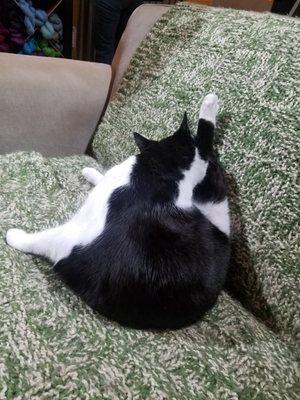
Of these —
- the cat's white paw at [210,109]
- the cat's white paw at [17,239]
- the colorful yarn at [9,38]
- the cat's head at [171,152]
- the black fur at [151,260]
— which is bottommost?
the colorful yarn at [9,38]

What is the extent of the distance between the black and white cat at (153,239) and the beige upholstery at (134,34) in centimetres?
54

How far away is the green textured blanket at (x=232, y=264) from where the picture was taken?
1.75 feet

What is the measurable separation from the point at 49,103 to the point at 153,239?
2.31 ft

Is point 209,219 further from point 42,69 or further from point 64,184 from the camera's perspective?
point 42,69

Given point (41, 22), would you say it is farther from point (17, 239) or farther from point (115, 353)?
point (115, 353)

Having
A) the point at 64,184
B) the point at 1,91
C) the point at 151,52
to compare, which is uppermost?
the point at 151,52

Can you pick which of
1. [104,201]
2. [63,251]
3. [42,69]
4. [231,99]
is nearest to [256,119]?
[231,99]

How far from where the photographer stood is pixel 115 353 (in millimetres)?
563

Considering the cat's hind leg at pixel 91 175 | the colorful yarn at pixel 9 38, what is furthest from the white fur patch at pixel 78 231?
the colorful yarn at pixel 9 38

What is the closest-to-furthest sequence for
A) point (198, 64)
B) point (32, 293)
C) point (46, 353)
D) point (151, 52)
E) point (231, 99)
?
point (46, 353) < point (32, 293) < point (231, 99) < point (198, 64) < point (151, 52)

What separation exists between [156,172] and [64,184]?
0.37 meters

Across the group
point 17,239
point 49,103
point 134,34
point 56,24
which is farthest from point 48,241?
point 56,24

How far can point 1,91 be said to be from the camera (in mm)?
1110

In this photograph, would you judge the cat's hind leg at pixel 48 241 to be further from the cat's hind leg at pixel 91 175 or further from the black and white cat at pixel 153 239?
the cat's hind leg at pixel 91 175
